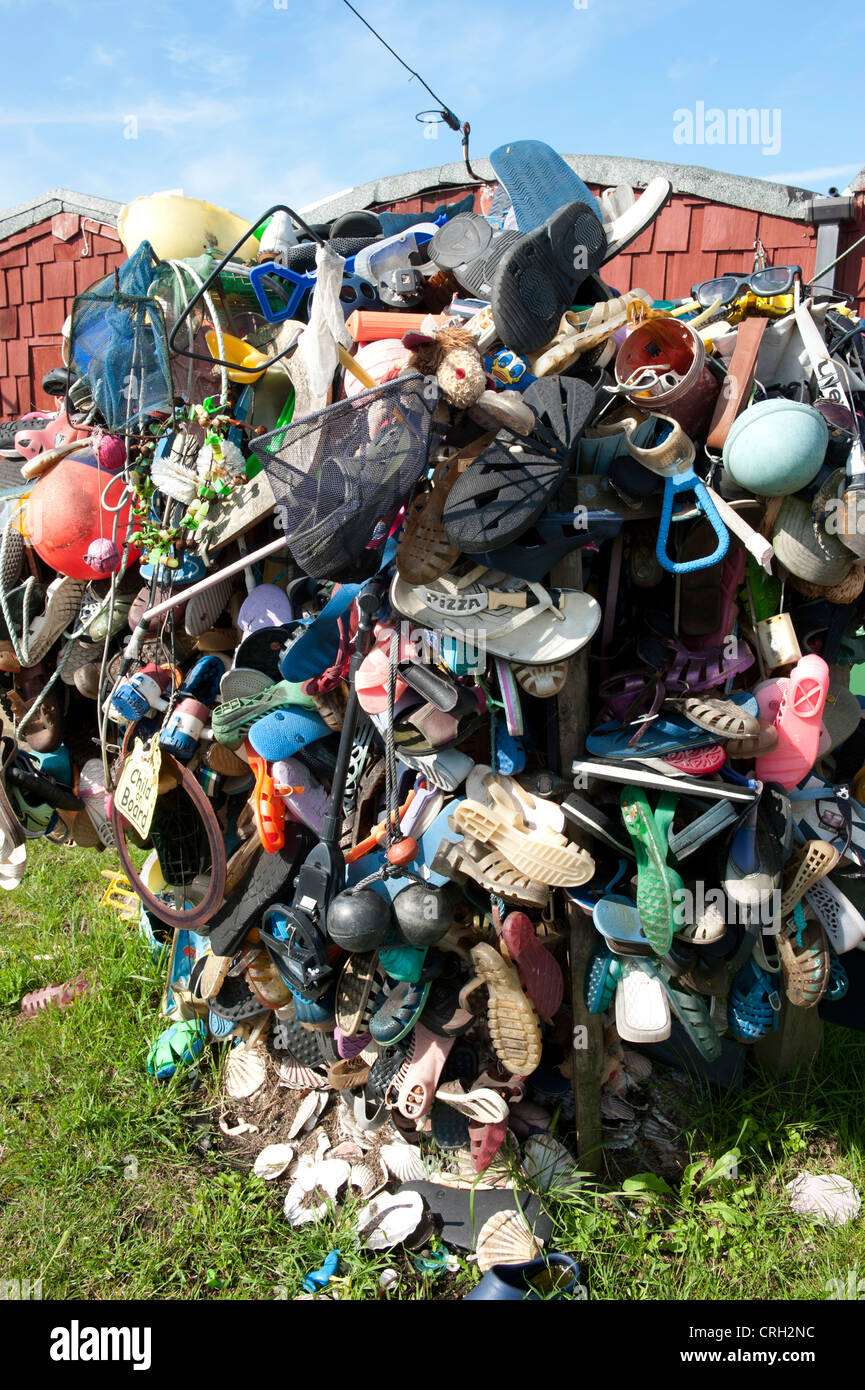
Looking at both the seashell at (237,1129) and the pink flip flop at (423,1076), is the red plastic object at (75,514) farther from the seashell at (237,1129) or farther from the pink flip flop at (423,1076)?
the seashell at (237,1129)

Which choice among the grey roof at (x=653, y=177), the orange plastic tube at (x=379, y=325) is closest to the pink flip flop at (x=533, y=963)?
the orange plastic tube at (x=379, y=325)

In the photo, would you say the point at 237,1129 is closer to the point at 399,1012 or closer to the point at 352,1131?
the point at 352,1131

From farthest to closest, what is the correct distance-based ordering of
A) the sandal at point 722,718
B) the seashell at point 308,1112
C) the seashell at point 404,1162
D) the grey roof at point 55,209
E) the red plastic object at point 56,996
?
the grey roof at point 55,209 < the red plastic object at point 56,996 < the seashell at point 308,1112 < the seashell at point 404,1162 < the sandal at point 722,718

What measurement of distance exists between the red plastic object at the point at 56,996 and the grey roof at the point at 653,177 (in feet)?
14.0

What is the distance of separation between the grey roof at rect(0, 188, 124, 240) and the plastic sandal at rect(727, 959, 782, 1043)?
7.23m

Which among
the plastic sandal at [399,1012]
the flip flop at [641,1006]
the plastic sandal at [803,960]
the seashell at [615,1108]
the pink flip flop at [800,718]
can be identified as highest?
the pink flip flop at [800,718]

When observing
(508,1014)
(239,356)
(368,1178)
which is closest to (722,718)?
(508,1014)

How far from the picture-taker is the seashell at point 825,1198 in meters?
2.36

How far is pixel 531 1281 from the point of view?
7.05 ft

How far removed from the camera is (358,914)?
2004mm

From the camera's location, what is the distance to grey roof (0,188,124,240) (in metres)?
7.22

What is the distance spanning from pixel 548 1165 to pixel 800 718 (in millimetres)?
1375

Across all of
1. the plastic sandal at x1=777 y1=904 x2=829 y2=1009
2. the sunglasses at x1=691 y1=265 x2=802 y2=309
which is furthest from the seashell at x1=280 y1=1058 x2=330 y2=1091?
the sunglasses at x1=691 y1=265 x2=802 y2=309

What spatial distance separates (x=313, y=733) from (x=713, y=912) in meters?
1.01
